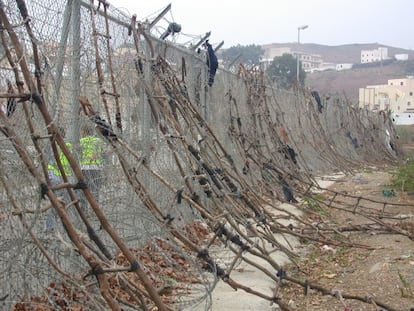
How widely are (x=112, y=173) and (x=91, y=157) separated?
245mm

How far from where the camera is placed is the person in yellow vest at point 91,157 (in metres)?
3.81

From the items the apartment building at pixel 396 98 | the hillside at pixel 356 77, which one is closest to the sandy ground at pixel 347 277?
the apartment building at pixel 396 98

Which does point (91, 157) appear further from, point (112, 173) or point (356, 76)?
point (356, 76)

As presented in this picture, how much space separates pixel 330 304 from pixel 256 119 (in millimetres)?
6788

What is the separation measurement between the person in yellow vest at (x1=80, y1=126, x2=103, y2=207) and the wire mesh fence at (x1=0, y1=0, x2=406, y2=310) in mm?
28

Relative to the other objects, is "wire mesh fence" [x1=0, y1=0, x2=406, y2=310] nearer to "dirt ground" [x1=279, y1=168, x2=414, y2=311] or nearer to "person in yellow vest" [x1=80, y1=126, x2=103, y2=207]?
"person in yellow vest" [x1=80, y1=126, x2=103, y2=207]

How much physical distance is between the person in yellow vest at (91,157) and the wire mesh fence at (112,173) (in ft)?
0.09

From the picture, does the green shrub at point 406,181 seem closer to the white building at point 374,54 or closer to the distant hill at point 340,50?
the distant hill at point 340,50

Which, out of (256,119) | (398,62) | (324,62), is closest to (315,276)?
(256,119)

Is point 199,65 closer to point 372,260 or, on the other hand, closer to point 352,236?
point 352,236

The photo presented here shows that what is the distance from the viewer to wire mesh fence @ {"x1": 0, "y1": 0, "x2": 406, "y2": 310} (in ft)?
7.75

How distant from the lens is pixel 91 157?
12.7 feet

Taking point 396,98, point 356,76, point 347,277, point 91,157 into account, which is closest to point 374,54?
point 356,76

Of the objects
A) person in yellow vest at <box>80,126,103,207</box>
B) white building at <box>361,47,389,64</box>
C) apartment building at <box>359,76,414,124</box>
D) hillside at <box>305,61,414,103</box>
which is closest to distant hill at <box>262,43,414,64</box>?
white building at <box>361,47,389,64</box>
